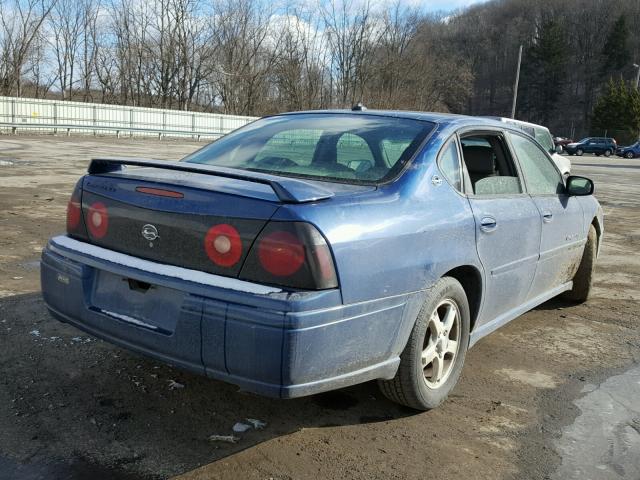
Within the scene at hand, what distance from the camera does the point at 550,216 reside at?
13.5ft

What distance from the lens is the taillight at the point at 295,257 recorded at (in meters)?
2.38

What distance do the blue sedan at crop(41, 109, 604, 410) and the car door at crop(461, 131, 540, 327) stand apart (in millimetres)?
15

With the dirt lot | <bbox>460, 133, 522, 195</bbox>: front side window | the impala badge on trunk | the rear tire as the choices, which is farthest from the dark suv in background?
the impala badge on trunk

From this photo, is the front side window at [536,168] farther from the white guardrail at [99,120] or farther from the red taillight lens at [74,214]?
the white guardrail at [99,120]

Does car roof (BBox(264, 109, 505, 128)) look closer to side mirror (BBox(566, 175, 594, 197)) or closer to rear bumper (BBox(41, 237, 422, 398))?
side mirror (BBox(566, 175, 594, 197))

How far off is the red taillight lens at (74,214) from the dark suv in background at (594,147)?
5242cm

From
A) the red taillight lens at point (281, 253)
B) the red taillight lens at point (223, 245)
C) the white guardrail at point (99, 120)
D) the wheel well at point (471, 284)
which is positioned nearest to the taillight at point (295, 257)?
the red taillight lens at point (281, 253)

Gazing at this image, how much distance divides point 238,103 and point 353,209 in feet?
169

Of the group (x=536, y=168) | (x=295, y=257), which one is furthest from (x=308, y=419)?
(x=536, y=168)

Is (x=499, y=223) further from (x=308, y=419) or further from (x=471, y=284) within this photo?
(x=308, y=419)

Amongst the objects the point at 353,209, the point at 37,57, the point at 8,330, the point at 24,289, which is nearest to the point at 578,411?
the point at 353,209

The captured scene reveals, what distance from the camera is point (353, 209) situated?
2584 mm

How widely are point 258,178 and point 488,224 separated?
1.41 meters

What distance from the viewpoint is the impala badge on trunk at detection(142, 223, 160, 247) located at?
2698 millimetres
